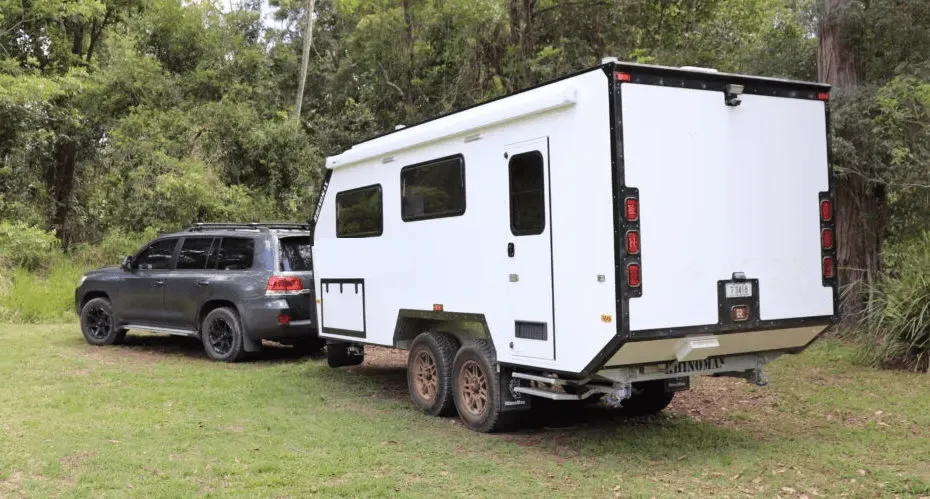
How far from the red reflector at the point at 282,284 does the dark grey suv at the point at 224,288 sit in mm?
13

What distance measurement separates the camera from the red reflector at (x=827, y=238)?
6.50 meters

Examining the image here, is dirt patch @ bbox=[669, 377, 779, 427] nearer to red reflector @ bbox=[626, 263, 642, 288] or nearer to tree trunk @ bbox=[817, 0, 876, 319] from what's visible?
red reflector @ bbox=[626, 263, 642, 288]

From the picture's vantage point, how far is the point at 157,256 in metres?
12.0

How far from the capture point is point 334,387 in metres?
9.27

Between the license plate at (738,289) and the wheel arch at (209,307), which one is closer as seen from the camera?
the license plate at (738,289)

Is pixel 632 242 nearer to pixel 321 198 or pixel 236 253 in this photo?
pixel 321 198

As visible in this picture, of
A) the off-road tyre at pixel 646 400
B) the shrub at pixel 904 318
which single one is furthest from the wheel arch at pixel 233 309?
the shrub at pixel 904 318

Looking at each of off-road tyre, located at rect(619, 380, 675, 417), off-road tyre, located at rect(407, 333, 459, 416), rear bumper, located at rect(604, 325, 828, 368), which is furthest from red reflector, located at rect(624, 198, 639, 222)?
off-road tyre, located at rect(407, 333, 459, 416)

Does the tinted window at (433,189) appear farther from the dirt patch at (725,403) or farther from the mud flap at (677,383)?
the dirt patch at (725,403)

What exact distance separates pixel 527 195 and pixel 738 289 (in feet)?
5.52

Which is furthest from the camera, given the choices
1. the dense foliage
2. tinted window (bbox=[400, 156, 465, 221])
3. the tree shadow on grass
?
the dense foliage

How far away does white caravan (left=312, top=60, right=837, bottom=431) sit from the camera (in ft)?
18.6

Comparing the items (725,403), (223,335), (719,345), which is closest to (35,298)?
(223,335)

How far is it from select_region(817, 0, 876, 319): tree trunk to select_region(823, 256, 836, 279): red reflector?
492 cm
